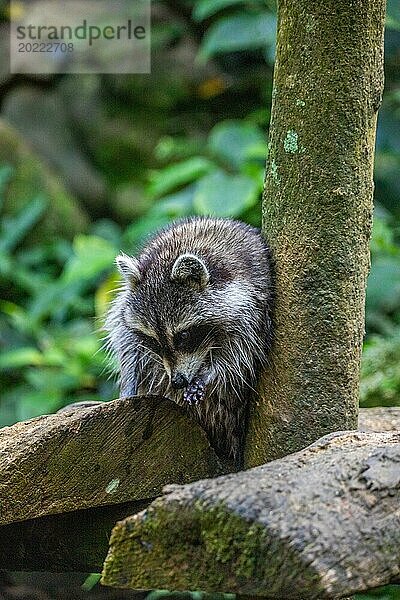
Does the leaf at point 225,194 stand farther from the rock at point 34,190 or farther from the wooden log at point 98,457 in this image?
the rock at point 34,190

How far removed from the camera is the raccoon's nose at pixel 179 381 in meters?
2.87

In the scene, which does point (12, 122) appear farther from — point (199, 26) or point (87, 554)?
point (87, 554)

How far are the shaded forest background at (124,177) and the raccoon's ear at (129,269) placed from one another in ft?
2.58

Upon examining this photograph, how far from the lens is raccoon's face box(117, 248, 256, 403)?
9.52 feet

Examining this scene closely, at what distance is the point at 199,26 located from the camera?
31.2 ft

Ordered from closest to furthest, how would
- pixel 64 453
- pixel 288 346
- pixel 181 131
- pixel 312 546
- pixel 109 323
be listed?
pixel 312 546, pixel 64 453, pixel 288 346, pixel 109 323, pixel 181 131

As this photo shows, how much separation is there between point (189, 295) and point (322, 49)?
97 cm

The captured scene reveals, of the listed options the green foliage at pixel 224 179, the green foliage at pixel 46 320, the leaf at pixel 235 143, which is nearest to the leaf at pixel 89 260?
the green foliage at pixel 46 320

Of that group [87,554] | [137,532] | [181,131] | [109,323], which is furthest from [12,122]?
[137,532]

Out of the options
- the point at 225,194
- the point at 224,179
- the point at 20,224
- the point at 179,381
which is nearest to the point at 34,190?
the point at 20,224

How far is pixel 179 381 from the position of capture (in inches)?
113

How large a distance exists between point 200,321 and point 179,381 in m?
0.24

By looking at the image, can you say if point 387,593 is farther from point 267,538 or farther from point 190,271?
point 267,538
